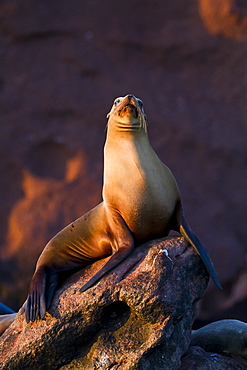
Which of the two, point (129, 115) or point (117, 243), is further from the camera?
point (129, 115)

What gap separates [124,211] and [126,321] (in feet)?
2.81


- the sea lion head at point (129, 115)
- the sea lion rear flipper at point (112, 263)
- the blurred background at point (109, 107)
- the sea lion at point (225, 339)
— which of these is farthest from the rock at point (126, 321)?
the blurred background at point (109, 107)

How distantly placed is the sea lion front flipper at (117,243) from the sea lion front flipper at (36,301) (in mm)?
362

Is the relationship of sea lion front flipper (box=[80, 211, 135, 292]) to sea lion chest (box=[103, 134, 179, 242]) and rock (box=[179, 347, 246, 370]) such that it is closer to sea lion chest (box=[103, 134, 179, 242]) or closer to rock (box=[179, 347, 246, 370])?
sea lion chest (box=[103, 134, 179, 242])

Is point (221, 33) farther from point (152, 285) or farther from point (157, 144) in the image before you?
point (152, 285)

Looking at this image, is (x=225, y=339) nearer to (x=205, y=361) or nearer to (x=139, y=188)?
(x=205, y=361)

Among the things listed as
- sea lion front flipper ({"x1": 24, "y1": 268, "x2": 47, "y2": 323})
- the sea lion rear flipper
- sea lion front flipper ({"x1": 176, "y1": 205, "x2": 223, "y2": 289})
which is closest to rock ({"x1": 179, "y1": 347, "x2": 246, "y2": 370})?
sea lion front flipper ({"x1": 176, "y1": 205, "x2": 223, "y2": 289})

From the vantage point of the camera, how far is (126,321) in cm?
356

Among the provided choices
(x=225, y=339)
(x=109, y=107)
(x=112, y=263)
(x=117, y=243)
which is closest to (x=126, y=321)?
(x=112, y=263)

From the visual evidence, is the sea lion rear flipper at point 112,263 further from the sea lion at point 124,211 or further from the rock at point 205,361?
the rock at point 205,361

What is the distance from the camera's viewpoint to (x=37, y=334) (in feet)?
11.9

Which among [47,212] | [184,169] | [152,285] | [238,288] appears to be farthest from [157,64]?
[152,285]

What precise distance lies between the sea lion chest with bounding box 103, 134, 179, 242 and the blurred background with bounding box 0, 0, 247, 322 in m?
2.96

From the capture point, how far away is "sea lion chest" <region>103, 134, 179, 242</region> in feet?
12.8
